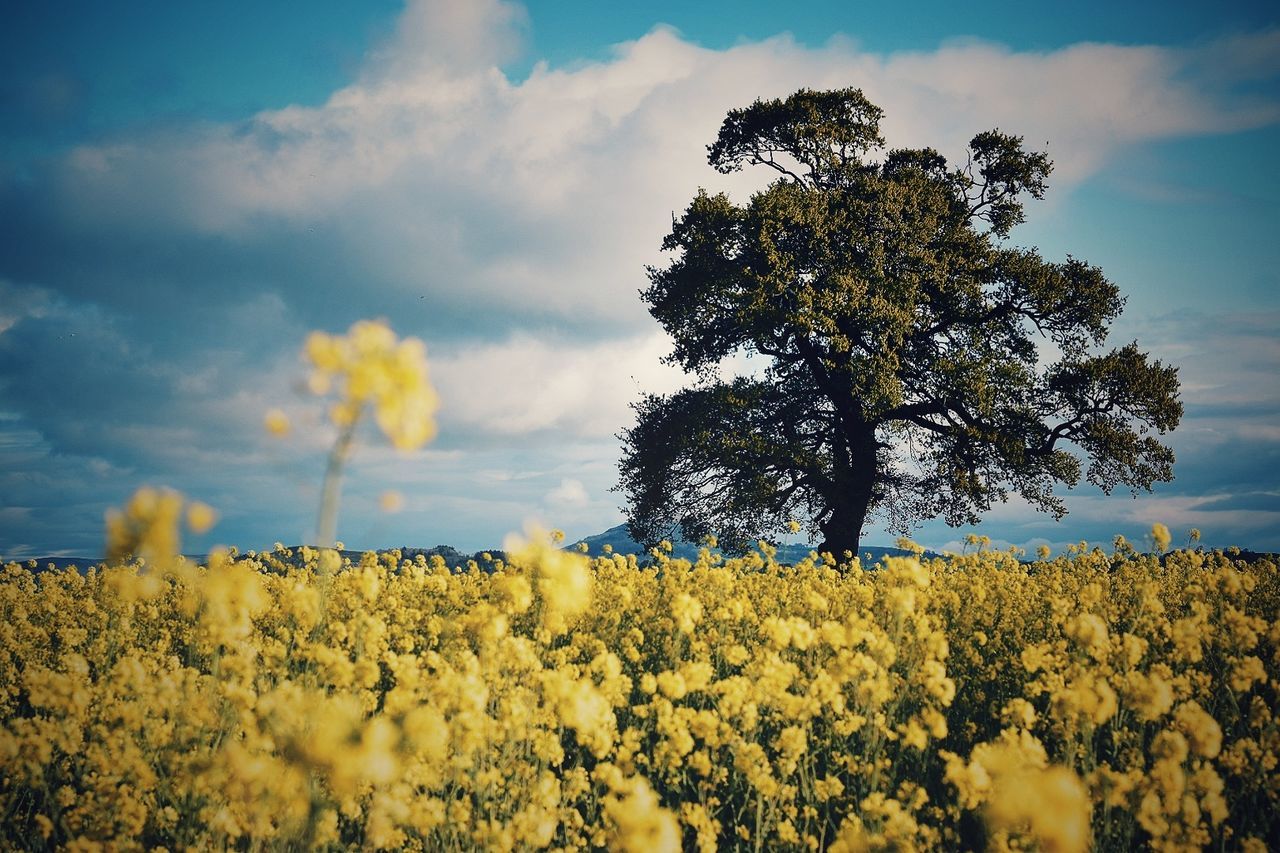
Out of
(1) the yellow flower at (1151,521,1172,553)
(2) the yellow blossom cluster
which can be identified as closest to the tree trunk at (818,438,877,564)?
(1) the yellow flower at (1151,521,1172,553)

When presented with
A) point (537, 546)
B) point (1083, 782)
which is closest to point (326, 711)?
point (537, 546)

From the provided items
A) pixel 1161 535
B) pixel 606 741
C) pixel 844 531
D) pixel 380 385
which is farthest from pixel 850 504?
pixel 380 385

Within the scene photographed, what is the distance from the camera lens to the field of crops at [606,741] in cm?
278

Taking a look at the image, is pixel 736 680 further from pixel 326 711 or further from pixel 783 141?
pixel 783 141

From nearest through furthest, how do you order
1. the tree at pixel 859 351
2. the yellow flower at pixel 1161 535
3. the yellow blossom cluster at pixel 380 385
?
the yellow blossom cluster at pixel 380 385 → the yellow flower at pixel 1161 535 → the tree at pixel 859 351

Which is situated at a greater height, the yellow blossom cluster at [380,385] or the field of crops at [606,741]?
the yellow blossom cluster at [380,385]

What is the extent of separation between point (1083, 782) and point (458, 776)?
3.27 m

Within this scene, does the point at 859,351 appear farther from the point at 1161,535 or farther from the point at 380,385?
the point at 380,385

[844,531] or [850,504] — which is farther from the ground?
[850,504]

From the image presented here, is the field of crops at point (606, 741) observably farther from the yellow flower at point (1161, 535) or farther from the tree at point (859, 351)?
the tree at point (859, 351)

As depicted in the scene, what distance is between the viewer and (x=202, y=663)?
6.79m

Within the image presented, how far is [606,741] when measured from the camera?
374cm

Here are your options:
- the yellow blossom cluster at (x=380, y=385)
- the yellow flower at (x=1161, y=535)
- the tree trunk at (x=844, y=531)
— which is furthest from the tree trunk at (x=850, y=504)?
the yellow blossom cluster at (x=380, y=385)

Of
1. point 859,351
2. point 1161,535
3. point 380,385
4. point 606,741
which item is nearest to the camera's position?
point 380,385
